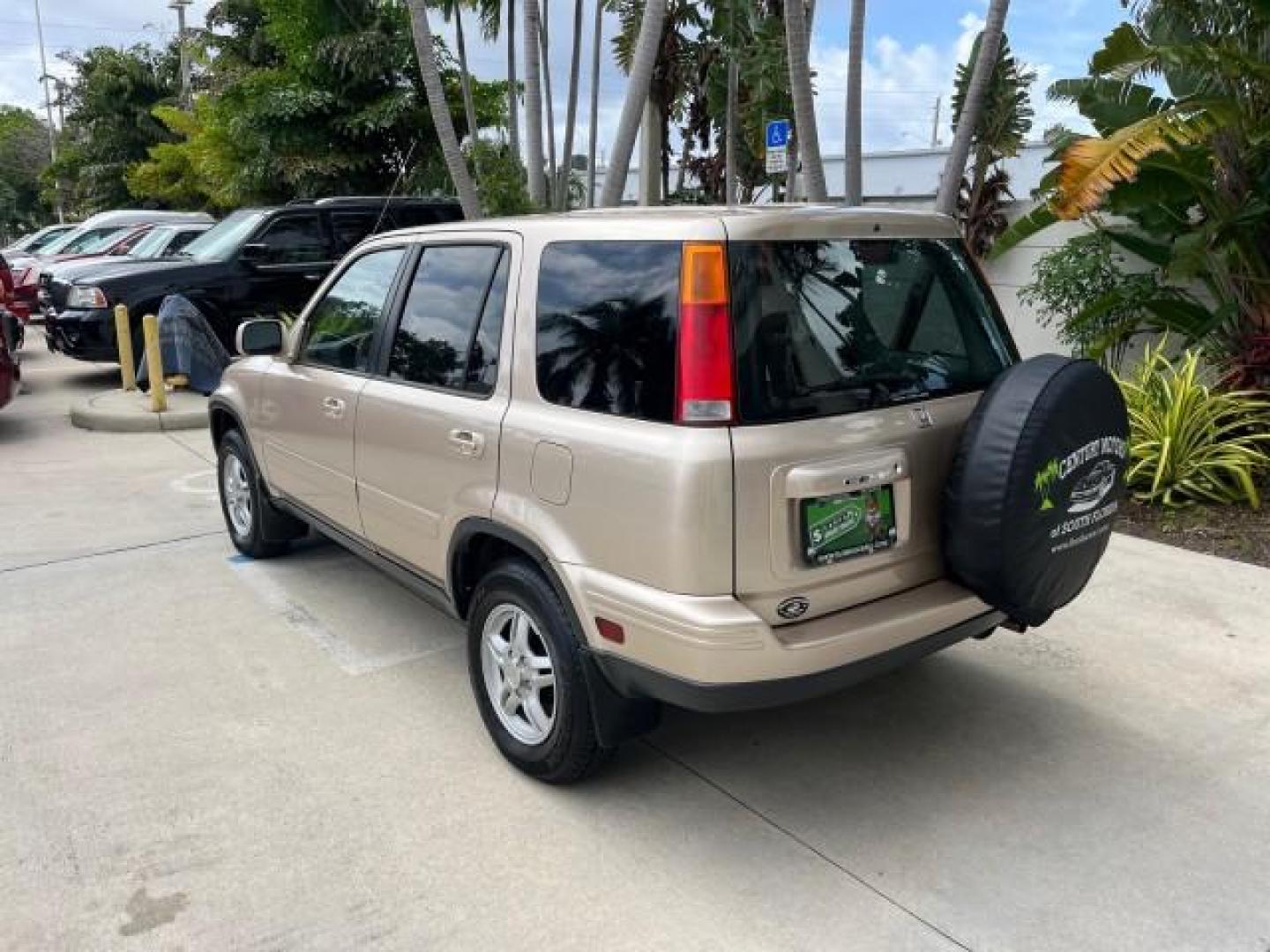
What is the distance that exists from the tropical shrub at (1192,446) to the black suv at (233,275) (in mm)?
7963

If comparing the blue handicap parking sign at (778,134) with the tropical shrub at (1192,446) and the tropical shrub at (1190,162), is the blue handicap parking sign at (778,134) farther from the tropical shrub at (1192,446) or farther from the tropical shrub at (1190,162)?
the tropical shrub at (1192,446)

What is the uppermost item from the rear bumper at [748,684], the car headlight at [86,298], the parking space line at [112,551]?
the car headlight at [86,298]

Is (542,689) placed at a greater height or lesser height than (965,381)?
lesser

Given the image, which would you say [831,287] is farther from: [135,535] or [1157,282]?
[1157,282]

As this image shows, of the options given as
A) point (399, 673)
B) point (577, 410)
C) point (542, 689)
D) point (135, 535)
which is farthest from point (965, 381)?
point (135, 535)

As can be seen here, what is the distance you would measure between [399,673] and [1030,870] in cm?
251

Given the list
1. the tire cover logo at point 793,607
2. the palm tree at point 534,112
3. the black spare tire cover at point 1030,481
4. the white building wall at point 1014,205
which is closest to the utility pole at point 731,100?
the white building wall at point 1014,205

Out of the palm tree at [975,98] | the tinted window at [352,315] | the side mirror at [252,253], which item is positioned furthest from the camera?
the side mirror at [252,253]

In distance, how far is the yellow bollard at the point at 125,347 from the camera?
9.98 metres

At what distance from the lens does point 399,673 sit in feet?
13.5

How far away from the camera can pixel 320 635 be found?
14.8ft

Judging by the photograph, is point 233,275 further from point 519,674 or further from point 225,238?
point 519,674

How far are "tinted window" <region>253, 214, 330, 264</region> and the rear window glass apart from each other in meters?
9.41

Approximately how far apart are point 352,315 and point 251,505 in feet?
5.35
